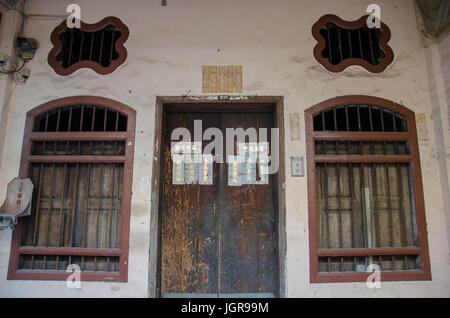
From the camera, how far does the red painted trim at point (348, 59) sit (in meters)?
3.64

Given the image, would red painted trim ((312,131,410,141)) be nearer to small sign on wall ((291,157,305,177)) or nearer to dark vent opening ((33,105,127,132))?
small sign on wall ((291,157,305,177))

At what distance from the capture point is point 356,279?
3.25 meters

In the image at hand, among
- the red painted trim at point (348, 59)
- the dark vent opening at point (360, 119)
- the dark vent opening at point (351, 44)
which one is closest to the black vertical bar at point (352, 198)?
the dark vent opening at point (360, 119)

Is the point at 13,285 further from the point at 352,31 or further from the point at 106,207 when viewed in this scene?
the point at 352,31

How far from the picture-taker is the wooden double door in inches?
138

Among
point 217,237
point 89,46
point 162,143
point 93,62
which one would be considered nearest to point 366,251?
point 217,237

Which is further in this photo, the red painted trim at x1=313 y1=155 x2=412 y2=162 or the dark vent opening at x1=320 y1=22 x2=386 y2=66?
the dark vent opening at x1=320 y1=22 x2=386 y2=66

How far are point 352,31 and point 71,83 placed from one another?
3608 millimetres

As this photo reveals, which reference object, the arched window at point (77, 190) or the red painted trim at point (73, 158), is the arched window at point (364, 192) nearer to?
the arched window at point (77, 190)

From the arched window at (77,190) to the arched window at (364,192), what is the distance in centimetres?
A: 221

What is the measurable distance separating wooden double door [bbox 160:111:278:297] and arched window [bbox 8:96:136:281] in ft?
1.70

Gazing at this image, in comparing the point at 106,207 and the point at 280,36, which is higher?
the point at 280,36

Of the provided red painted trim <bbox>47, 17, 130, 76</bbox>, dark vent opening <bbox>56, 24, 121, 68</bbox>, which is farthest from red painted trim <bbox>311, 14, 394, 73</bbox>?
dark vent opening <bbox>56, 24, 121, 68</bbox>

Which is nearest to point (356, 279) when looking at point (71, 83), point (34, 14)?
point (71, 83)
